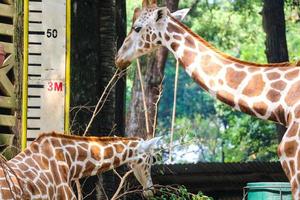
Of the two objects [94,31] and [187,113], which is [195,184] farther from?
[187,113]

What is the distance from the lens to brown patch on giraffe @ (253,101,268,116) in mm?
6961

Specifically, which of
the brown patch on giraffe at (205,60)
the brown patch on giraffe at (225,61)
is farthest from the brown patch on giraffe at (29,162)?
the brown patch on giraffe at (225,61)

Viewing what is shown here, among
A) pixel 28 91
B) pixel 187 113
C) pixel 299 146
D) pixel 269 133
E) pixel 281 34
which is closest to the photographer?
pixel 299 146

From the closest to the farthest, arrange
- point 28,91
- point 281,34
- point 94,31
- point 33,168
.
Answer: point 33,168 → point 28,91 → point 94,31 → point 281,34

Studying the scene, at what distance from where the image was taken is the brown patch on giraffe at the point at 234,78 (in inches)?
283

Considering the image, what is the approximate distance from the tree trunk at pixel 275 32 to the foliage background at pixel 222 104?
1.09m

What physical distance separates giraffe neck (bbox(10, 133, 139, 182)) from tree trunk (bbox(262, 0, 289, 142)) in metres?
7.74

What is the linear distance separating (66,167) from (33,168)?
1.38 feet

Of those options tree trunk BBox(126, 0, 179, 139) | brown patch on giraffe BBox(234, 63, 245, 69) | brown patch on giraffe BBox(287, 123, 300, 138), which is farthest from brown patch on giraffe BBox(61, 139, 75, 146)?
tree trunk BBox(126, 0, 179, 139)

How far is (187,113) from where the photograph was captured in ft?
133

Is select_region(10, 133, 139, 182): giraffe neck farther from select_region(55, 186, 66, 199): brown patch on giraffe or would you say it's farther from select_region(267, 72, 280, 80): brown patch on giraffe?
select_region(267, 72, 280, 80): brown patch on giraffe

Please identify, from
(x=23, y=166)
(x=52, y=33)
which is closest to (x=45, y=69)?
(x=52, y=33)

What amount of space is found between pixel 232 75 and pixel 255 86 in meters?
0.23

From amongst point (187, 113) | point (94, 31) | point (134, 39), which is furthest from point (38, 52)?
point (187, 113)
